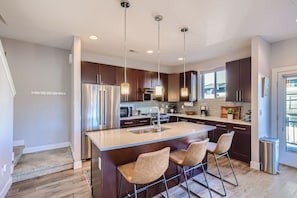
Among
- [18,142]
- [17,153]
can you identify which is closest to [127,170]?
[17,153]

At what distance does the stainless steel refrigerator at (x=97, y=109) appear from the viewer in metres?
3.55

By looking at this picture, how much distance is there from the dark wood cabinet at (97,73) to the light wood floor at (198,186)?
7.13 ft

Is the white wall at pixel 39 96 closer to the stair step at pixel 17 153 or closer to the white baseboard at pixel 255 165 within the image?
the stair step at pixel 17 153

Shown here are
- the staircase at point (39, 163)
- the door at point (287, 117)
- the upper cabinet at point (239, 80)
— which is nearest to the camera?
the staircase at point (39, 163)

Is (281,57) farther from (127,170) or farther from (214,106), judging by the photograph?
(127,170)

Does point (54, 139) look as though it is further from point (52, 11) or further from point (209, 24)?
point (209, 24)

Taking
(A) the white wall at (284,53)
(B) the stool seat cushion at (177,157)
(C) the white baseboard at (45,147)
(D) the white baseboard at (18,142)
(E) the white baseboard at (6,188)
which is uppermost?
(A) the white wall at (284,53)

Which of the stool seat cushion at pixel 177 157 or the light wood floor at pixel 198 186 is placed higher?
the stool seat cushion at pixel 177 157

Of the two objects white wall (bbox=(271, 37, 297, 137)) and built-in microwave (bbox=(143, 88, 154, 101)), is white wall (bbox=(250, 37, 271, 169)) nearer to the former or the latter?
white wall (bbox=(271, 37, 297, 137))

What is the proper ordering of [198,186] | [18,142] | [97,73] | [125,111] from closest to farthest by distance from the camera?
[198,186]
[18,142]
[97,73]
[125,111]

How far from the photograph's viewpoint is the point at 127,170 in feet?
5.92

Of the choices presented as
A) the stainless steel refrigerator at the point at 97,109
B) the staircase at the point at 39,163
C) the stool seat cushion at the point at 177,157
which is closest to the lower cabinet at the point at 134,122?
the stainless steel refrigerator at the point at 97,109

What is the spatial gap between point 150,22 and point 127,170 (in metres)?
2.29

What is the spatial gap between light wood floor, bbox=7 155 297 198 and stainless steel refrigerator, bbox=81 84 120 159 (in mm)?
823
